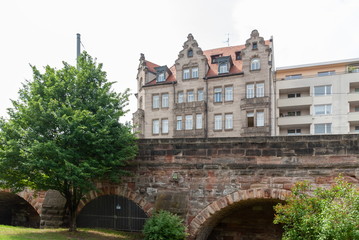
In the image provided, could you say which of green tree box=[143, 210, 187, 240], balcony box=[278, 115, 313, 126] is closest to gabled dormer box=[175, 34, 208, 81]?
balcony box=[278, 115, 313, 126]

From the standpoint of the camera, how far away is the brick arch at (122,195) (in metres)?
12.0

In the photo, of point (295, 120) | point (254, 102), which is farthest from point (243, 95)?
point (295, 120)

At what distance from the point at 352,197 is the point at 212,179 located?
14.6ft

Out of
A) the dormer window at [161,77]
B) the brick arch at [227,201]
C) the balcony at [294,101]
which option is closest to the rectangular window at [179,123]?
the dormer window at [161,77]

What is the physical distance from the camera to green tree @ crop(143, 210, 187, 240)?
10.3m

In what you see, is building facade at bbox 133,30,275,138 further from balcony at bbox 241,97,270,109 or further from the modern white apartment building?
the modern white apartment building

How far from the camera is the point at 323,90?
3528 cm

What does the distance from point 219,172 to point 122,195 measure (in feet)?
12.3

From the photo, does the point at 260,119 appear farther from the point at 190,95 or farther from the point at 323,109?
the point at 323,109

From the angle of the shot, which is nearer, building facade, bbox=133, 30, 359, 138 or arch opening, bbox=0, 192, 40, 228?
arch opening, bbox=0, 192, 40, 228

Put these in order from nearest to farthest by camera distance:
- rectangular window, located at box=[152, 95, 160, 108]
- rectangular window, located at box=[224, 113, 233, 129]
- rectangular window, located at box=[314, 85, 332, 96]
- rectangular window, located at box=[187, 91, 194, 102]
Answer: rectangular window, located at box=[224, 113, 233, 129] < rectangular window, located at box=[187, 91, 194, 102] < rectangular window, located at box=[314, 85, 332, 96] < rectangular window, located at box=[152, 95, 160, 108]

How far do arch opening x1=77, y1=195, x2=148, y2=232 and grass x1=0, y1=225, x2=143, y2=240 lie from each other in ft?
1.33

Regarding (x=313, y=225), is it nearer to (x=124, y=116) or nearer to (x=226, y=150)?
(x=226, y=150)

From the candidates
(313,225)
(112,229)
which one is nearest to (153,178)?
(112,229)
